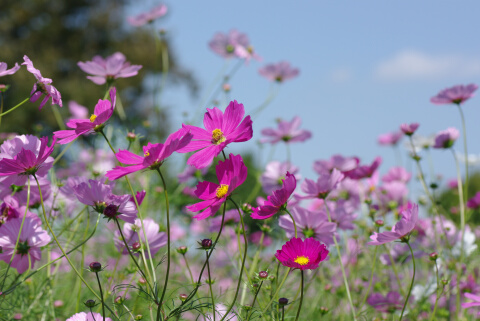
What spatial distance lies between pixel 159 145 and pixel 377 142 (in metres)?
2.21

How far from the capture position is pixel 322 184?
1.17 meters

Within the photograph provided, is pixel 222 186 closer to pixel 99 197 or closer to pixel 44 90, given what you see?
pixel 99 197

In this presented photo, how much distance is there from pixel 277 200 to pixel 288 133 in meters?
1.08

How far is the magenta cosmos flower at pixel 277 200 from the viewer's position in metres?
0.80

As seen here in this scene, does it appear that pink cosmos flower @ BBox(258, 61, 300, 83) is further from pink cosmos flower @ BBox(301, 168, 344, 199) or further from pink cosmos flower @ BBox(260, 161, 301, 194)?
pink cosmos flower @ BBox(301, 168, 344, 199)

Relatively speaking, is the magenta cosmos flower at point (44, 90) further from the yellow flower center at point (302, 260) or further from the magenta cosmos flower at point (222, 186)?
the yellow flower center at point (302, 260)

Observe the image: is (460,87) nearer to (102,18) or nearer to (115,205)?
(115,205)

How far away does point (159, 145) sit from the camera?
28.9 inches

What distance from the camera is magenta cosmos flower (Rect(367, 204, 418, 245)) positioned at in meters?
0.89

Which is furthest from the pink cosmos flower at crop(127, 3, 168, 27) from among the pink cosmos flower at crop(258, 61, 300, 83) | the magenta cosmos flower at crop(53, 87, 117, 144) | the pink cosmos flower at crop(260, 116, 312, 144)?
the magenta cosmos flower at crop(53, 87, 117, 144)

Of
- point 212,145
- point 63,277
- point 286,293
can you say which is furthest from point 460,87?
point 63,277

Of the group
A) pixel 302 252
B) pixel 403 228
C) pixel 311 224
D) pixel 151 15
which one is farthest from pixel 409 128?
pixel 151 15

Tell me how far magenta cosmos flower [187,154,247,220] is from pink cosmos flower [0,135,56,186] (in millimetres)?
234

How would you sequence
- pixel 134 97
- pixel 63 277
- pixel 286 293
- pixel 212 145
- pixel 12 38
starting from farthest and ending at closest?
pixel 134 97 < pixel 12 38 < pixel 63 277 < pixel 286 293 < pixel 212 145
